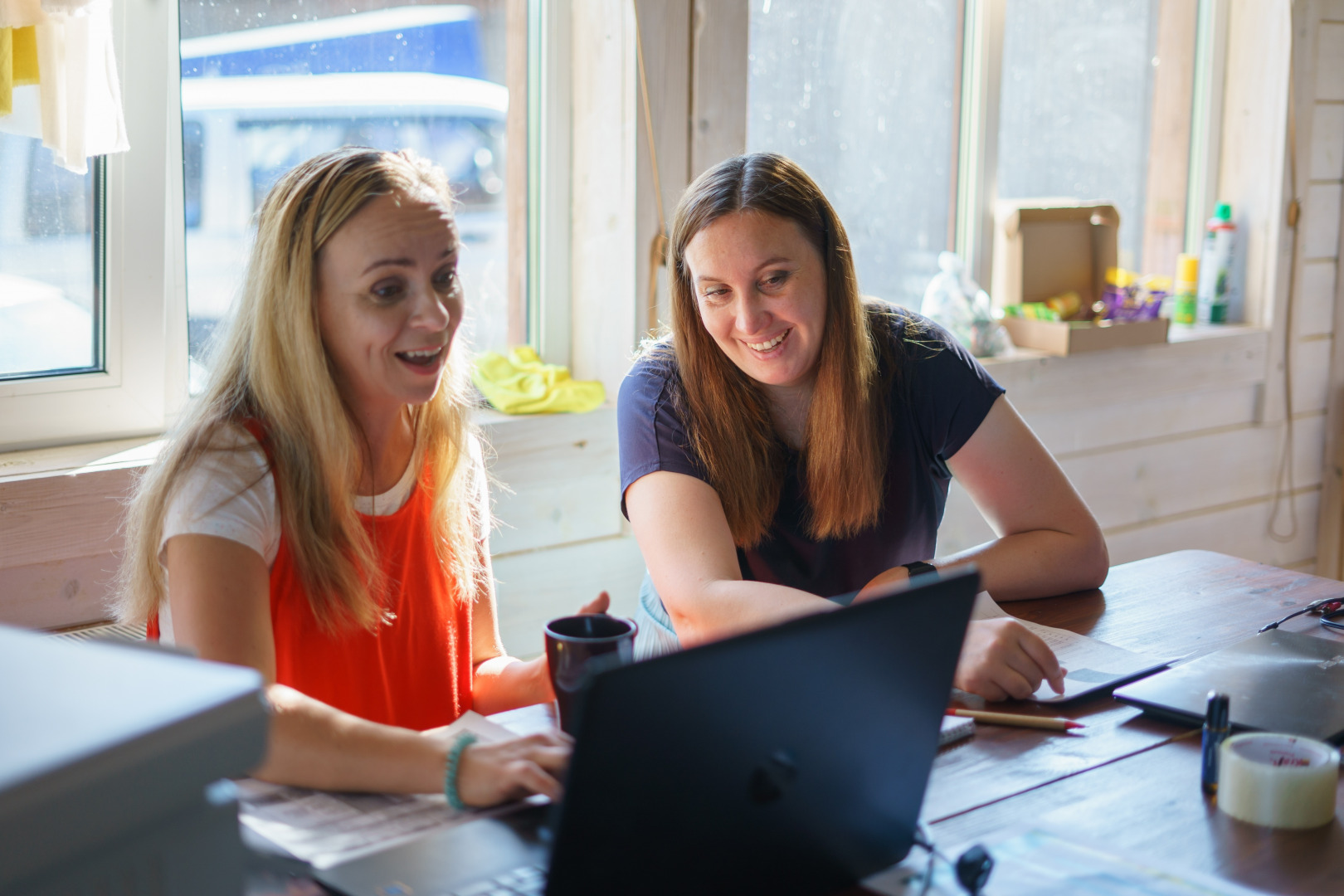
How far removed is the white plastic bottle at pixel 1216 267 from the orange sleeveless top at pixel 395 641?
2.53 metres

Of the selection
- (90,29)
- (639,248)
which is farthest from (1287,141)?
(90,29)

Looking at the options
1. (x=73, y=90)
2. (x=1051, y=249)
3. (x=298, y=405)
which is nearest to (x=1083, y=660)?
(x=298, y=405)

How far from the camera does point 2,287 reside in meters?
1.83

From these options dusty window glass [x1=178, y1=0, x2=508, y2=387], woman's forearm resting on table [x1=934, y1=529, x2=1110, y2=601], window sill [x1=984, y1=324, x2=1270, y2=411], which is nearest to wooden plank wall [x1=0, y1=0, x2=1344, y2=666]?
window sill [x1=984, y1=324, x2=1270, y2=411]

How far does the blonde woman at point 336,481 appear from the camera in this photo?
1.15 metres

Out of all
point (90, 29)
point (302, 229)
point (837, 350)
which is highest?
point (90, 29)

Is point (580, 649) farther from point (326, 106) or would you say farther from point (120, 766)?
point (326, 106)

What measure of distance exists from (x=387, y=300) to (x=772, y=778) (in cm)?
71

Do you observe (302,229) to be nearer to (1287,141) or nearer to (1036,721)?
(1036,721)

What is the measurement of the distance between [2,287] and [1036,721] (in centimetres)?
155

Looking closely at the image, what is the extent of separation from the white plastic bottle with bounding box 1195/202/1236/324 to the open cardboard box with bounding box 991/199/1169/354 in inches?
14.6

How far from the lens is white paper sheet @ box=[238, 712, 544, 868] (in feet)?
2.93

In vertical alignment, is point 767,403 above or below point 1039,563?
above

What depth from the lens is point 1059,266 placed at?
9.80 feet
